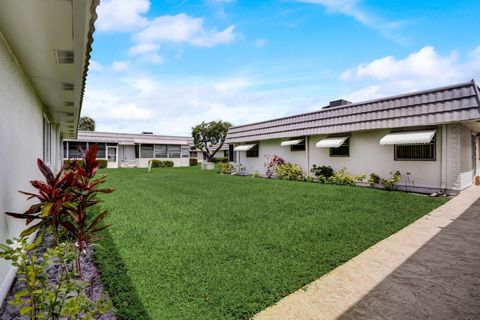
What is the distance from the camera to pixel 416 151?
439 inches

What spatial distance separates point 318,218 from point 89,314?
589 cm

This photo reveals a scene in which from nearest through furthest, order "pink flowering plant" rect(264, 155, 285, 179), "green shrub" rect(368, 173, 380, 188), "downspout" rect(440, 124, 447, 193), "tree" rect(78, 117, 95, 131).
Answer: "downspout" rect(440, 124, 447, 193) → "green shrub" rect(368, 173, 380, 188) → "pink flowering plant" rect(264, 155, 285, 179) → "tree" rect(78, 117, 95, 131)

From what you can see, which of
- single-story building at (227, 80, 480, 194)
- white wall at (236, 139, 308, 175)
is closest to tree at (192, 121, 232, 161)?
white wall at (236, 139, 308, 175)

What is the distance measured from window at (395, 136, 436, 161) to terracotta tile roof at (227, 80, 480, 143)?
3.56 ft

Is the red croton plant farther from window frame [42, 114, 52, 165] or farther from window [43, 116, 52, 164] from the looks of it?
window [43, 116, 52, 164]

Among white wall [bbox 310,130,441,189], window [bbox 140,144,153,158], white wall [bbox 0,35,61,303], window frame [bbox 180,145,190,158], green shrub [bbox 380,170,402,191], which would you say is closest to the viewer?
white wall [bbox 0,35,61,303]

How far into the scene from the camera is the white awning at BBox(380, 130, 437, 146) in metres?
10.1

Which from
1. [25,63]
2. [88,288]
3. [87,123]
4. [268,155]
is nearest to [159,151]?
[268,155]

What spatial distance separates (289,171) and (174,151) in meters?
26.0

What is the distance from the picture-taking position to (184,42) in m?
10.7

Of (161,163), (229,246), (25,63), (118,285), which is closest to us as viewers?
(118,285)

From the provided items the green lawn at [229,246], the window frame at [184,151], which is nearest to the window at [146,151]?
the window frame at [184,151]

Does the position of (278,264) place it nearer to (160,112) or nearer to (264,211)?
(264,211)

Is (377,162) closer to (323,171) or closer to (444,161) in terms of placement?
(444,161)
